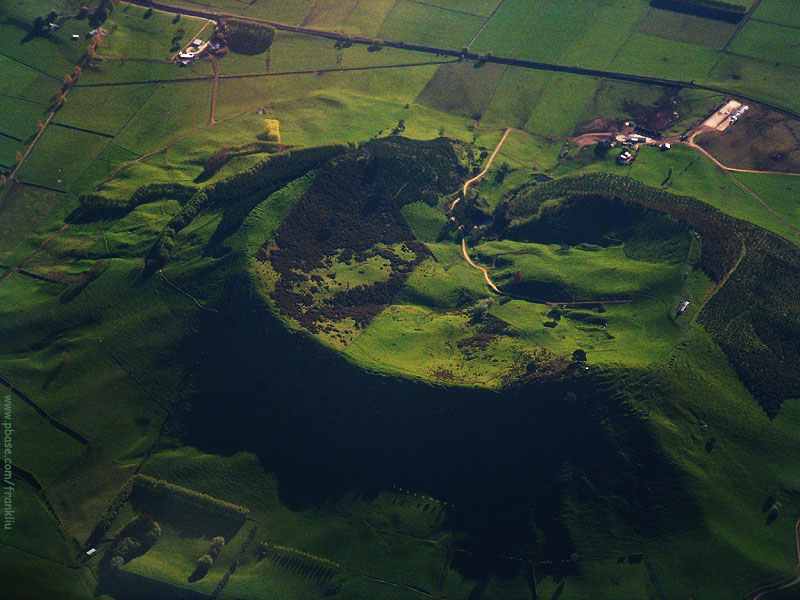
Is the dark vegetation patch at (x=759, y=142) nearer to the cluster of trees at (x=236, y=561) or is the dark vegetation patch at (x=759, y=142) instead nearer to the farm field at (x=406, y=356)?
the farm field at (x=406, y=356)

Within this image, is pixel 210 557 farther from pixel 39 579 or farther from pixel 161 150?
pixel 161 150

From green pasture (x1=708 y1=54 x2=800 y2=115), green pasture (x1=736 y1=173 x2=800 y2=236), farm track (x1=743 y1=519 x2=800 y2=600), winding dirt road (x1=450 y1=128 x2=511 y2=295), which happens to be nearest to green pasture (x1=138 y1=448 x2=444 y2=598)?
farm track (x1=743 y1=519 x2=800 y2=600)

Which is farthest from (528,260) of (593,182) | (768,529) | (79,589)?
(79,589)

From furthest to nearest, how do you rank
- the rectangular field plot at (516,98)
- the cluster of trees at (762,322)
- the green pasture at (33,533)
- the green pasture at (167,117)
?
the rectangular field plot at (516,98) < the green pasture at (167,117) < the cluster of trees at (762,322) < the green pasture at (33,533)

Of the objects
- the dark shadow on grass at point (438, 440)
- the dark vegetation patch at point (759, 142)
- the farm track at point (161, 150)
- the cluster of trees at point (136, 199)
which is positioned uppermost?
the dark vegetation patch at point (759, 142)

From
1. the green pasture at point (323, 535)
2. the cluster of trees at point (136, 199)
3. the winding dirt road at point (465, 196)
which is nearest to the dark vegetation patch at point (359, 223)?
the winding dirt road at point (465, 196)
